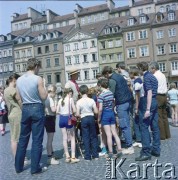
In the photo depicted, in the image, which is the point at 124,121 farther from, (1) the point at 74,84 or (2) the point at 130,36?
(2) the point at 130,36

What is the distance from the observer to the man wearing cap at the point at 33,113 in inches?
210

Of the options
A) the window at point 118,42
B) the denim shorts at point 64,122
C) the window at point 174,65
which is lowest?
the denim shorts at point 64,122

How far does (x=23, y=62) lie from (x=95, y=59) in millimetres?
16244

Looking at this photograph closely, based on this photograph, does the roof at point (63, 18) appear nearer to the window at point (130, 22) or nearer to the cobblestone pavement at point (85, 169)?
the window at point (130, 22)

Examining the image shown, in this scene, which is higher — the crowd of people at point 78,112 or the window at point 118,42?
the window at point 118,42

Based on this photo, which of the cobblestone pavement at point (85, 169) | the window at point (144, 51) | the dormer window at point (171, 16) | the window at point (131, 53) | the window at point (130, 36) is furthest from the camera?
the window at point (130, 36)

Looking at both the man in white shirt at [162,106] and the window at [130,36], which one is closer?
the man in white shirt at [162,106]

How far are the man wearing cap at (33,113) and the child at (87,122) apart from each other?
3.49ft

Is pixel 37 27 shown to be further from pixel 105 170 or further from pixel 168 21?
pixel 105 170

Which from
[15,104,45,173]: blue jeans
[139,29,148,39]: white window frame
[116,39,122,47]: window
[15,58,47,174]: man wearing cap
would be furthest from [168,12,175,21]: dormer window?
[15,104,45,173]: blue jeans

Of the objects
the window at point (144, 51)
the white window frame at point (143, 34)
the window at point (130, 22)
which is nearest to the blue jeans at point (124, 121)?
the window at point (144, 51)

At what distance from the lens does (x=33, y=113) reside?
536 cm

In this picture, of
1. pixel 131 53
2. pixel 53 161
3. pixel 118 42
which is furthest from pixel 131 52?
pixel 53 161

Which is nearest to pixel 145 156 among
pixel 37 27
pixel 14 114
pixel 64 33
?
pixel 14 114
